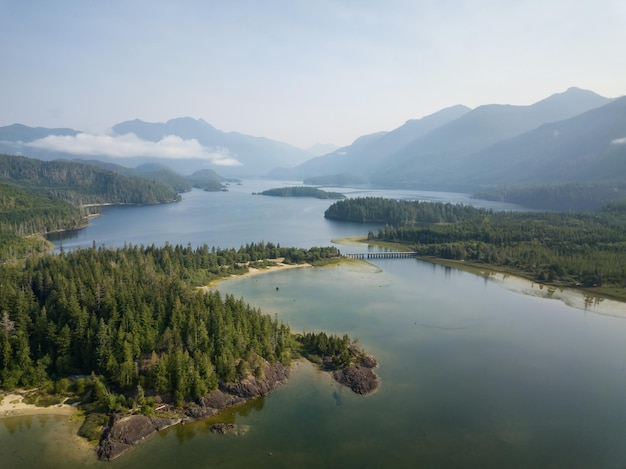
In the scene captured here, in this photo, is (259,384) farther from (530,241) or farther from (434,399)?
(530,241)

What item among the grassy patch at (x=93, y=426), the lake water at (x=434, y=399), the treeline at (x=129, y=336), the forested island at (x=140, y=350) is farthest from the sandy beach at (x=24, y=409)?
the grassy patch at (x=93, y=426)

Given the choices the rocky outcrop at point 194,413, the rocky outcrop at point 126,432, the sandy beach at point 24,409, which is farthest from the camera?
the sandy beach at point 24,409

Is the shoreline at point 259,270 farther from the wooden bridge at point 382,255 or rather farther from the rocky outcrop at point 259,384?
the rocky outcrop at point 259,384

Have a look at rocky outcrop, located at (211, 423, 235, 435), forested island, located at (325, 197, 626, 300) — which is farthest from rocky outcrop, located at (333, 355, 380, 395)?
forested island, located at (325, 197, 626, 300)

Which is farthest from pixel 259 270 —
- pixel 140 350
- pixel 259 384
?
pixel 259 384

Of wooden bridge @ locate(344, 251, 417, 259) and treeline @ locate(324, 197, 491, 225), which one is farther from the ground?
treeline @ locate(324, 197, 491, 225)

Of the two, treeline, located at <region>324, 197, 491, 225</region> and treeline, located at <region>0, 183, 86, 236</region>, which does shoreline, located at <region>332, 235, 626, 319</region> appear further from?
treeline, located at <region>0, 183, 86, 236</region>
